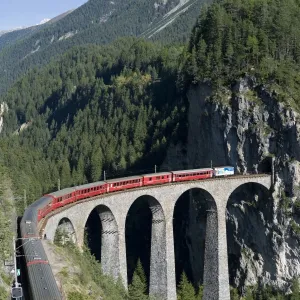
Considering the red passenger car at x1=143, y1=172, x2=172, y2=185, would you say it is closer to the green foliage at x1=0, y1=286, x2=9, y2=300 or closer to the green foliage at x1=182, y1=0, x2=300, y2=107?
the green foliage at x1=182, y1=0, x2=300, y2=107

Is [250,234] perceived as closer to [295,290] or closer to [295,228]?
[295,228]

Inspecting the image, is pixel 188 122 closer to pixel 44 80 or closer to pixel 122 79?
pixel 122 79

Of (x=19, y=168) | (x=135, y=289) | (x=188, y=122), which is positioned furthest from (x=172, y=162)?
(x=135, y=289)

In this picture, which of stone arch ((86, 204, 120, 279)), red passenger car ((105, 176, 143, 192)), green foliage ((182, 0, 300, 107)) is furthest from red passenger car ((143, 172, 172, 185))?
green foliage ((182, 0, 300, 107))

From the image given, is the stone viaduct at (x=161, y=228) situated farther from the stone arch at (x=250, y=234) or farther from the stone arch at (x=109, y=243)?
the stone arch at (x=250, y=234)

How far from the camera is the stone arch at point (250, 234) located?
65438 millimetres

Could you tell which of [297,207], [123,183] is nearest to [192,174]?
[123,183]

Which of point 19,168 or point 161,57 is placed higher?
point 161,57

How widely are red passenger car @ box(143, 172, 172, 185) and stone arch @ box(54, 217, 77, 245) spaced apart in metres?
10.7

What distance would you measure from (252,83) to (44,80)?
143248mm

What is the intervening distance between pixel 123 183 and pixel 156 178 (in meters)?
4.79

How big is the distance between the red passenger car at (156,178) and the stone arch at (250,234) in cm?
1329

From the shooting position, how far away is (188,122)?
8519 centimetres

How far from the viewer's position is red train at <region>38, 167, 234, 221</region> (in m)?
48.8
